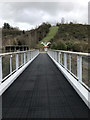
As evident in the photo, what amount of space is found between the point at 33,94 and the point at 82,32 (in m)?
104

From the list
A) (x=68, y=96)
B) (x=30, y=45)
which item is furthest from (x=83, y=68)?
(x=30, y=45)

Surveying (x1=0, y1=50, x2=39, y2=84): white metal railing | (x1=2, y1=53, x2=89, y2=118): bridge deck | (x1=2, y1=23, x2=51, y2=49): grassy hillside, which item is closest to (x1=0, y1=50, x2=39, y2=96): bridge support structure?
(x1=0, y1=50, x2=39, y2=84): white metal railing

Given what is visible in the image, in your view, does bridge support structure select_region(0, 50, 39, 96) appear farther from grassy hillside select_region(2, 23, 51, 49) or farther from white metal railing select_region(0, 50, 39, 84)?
grassy hillside select_region(2, 23, 51, 49)

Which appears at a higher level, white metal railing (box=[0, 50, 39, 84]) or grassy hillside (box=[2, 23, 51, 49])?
grassy hillside (box=[2, 23, 51, 49])

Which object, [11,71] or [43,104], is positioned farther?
[11,71]

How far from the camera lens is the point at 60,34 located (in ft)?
312

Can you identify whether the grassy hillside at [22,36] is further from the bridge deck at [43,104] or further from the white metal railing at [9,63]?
the bridge deck at [43,104]

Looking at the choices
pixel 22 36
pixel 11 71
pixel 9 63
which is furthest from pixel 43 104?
pixel 22 36

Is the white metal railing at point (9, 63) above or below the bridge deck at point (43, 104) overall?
above

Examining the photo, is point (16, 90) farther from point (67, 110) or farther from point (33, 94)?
point (67, 110)

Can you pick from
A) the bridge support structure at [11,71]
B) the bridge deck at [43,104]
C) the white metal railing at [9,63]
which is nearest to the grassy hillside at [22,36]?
the bridge support structure at [11,71]

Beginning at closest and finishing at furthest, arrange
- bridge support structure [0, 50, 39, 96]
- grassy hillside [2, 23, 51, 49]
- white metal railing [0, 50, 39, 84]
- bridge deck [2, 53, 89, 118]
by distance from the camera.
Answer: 1. bridge deck [2, 53, 89, 118]
2. bridge support structure [0, 50, 39, 96]
3. white metal railing [0, 50, 39, 84]
4. grassy hillside [2, 23, 51, 49]

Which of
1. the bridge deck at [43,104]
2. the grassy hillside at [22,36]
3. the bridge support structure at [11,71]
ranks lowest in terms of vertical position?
the bridge deck at [43,104]

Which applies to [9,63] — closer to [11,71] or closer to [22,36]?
[11,71]
